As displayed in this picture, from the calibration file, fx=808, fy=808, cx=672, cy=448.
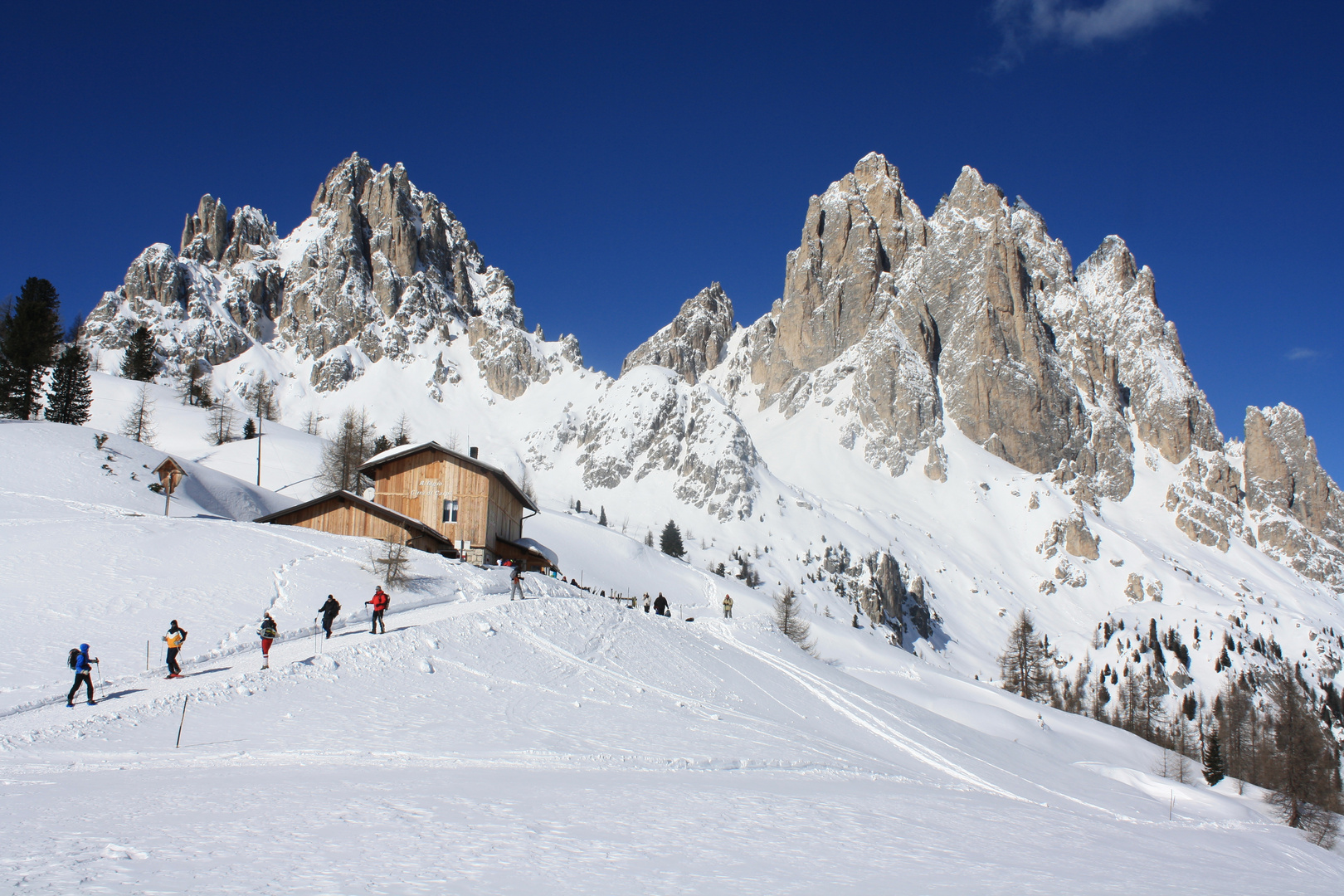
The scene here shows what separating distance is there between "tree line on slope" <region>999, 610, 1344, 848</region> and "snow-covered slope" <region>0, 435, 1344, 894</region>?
1800 centimetres

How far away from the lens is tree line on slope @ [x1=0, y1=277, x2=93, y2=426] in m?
54.7

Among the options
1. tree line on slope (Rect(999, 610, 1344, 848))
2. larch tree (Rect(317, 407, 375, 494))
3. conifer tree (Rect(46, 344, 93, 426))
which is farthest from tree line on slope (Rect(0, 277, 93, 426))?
tree line on slope (Rect(999, 610, 1344, 848))

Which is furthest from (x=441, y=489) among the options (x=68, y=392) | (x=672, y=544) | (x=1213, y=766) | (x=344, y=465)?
(x=672, y=544)

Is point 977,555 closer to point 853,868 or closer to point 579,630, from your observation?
point 579,630

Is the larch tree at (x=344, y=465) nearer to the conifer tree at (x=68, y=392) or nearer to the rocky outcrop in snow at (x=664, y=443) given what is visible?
the conifer tree at (x=68, y=392)

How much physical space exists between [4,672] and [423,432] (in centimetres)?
15333

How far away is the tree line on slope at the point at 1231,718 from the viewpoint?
1871 inches

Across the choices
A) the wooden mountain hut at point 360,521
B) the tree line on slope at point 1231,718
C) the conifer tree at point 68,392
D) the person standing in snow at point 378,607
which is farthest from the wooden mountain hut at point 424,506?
the tree line on slope at point 1231,718

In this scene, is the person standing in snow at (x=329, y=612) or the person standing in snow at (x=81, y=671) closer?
the person standing in snow at (x=81, y=671)

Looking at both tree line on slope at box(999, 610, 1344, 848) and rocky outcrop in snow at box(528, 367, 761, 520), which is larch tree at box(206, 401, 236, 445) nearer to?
rocky outcrop in snow at box(528, 367, 761, 520)

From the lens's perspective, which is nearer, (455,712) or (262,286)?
(455,712)

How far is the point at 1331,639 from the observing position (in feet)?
548

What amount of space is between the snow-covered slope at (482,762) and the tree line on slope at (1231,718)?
709 inches

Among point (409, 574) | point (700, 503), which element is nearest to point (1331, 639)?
point (700, 503)
